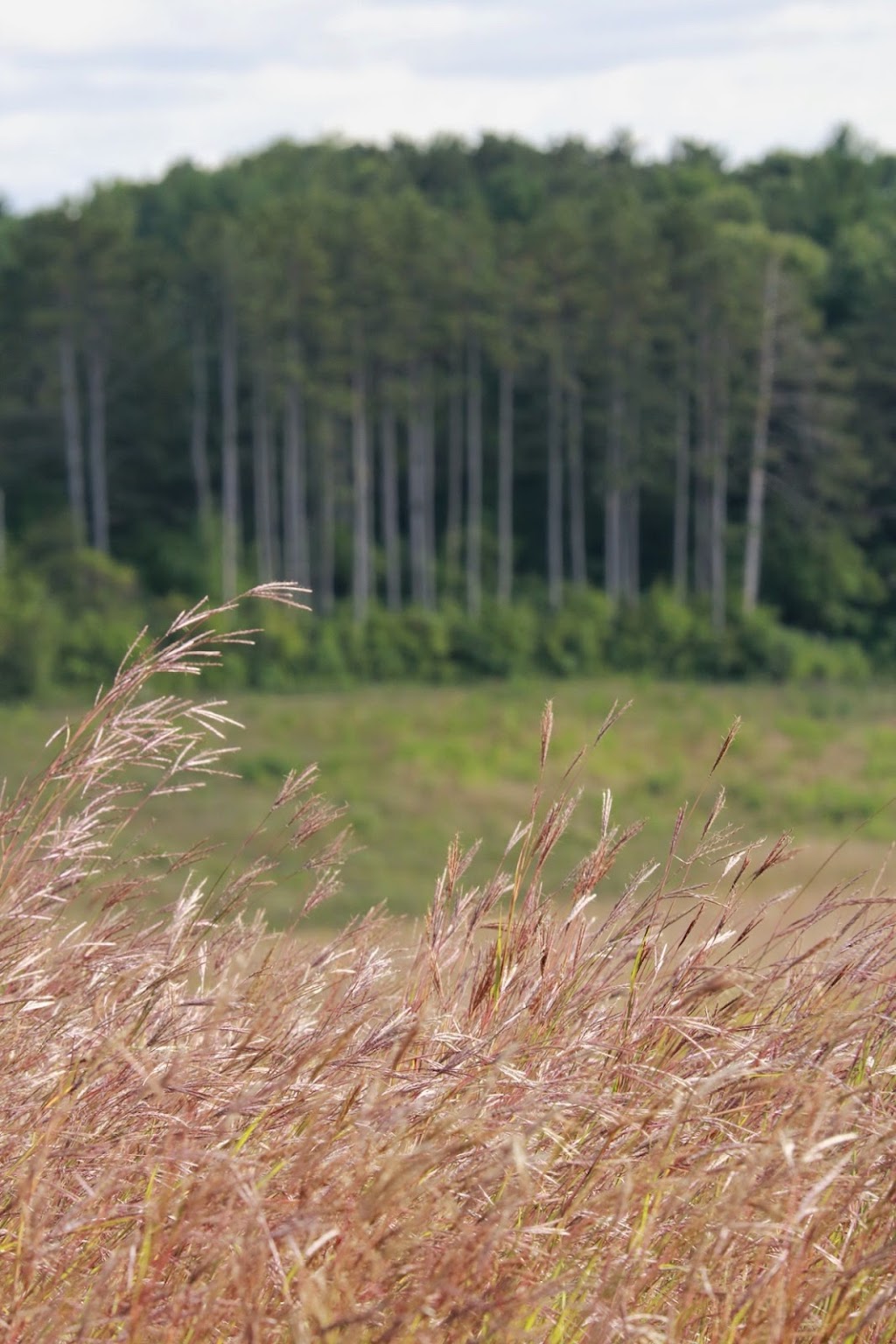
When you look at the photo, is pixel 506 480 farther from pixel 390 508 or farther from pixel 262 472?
pixel 262 472

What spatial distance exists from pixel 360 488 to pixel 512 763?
10929 mm

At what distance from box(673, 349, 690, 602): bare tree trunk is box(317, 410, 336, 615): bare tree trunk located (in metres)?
8.86

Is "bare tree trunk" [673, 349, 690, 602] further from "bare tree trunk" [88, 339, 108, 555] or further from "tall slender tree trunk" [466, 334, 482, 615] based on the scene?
"bare tree trunk" [88, 339, 108, 555]

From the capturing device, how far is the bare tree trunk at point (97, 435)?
127 ft

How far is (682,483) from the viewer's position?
1559 inches

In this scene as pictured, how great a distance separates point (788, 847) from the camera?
2184 millimetres

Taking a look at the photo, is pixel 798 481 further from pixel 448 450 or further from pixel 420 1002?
pixel 420 1002

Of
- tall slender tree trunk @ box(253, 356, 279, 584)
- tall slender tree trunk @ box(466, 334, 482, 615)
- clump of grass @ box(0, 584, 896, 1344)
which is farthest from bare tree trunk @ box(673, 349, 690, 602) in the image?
clump of grass @ box(0, 584, 896, 1344)

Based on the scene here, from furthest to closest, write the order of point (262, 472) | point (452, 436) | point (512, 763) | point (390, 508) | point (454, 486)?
point (452, 436), point (454, 486), point (390, 508), point (262, 472), point (512, 763)

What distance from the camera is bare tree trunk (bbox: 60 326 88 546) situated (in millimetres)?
38000

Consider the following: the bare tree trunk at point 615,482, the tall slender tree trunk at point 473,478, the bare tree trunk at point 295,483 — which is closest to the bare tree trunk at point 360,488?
the bare tree trunk at point 295,483

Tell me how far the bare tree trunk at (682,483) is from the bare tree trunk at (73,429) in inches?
602

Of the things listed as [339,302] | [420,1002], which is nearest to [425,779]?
[339,302]

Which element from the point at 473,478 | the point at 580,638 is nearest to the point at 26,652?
the point at 580,638
